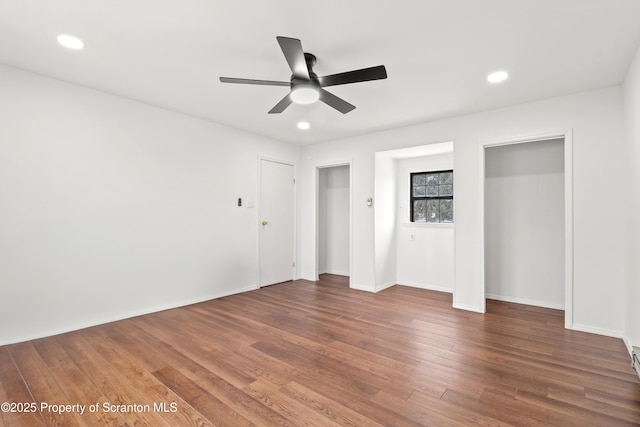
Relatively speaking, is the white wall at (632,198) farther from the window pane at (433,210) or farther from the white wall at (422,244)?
the window pane at (433,210)

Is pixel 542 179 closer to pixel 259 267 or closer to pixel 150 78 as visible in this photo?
pixel 259 267

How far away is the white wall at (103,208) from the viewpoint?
2875 mm

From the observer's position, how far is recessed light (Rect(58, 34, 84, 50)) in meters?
2.36

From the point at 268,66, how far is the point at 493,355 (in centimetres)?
326

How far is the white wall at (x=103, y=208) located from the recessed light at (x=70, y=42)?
875 millimetres

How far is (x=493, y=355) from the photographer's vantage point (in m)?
2.67

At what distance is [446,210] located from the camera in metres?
5.04

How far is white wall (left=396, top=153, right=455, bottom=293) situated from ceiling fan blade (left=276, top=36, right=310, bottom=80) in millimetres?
3361

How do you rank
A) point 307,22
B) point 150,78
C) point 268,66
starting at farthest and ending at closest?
point 150,78
point 268,66
point 307,22

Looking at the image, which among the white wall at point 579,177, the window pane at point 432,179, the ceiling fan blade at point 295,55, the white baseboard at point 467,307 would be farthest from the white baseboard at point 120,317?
the window pane at point 432,179

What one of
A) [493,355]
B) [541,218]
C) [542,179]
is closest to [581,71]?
[542,179]

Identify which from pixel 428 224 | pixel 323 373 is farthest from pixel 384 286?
pixel 323 373

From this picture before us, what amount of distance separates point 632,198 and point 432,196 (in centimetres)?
263

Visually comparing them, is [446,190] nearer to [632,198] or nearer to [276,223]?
[632,198]
